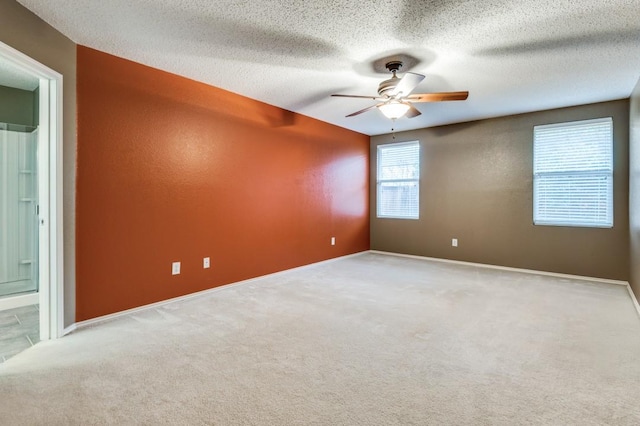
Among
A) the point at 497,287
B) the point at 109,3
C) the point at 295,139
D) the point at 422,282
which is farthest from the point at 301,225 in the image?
the point at 109,3

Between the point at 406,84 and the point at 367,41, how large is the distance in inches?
19.3

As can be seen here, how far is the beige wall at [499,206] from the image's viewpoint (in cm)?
407

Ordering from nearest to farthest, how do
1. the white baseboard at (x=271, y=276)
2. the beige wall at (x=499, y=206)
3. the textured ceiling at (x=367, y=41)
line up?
1. the textured ceiling at (x=367, y=41)
2. the white baseboard at (x=271, y=276)
3. the beige wall at (x=499, y=206)

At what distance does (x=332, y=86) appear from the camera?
3611mm

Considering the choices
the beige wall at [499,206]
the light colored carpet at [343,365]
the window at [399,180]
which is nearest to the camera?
the light colored carpet at [343,365]

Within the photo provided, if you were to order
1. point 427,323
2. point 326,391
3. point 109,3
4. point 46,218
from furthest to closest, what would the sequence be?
point 427,323, point 46,218, point 109,3, point 326,391

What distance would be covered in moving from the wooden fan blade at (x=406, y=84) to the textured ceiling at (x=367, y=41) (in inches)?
11.4

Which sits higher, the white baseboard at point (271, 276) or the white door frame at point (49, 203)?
the white door frame at point (49, 203)

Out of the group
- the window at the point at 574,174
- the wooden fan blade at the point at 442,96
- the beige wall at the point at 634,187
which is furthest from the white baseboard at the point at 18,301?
the window at the point at 574,174

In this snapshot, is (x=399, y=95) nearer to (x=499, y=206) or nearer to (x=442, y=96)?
(x=442, y=96)

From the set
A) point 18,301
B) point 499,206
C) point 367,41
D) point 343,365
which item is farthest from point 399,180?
point 18,301

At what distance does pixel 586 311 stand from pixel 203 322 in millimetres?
3617

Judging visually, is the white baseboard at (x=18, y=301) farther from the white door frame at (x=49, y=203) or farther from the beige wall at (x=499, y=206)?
the beige wall at (x=499, y=206)

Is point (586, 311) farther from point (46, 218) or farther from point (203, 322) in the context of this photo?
point (46, 218)
